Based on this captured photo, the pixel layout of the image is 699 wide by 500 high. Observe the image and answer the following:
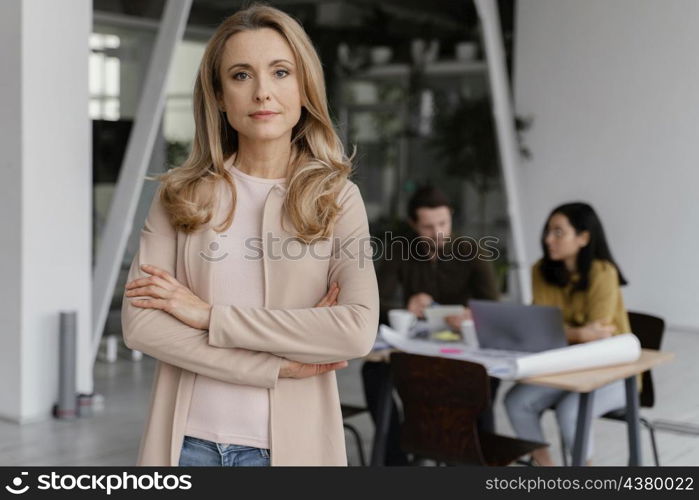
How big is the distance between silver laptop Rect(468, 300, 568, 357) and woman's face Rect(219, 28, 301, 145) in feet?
7.43

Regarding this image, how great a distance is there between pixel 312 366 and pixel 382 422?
7.84 feet

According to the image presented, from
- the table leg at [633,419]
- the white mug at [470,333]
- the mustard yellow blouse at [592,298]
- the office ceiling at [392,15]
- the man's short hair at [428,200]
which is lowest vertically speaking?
the table leg at [633,419]

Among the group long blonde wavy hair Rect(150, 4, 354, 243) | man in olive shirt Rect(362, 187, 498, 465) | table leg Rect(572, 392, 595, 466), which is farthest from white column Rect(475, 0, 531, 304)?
long blonde wavy hair Rect(150, 4, 354, 243)

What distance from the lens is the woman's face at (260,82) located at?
60.4 inches

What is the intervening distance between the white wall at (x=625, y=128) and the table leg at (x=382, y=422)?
15.4 feet

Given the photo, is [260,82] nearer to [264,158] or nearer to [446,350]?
[264,158]

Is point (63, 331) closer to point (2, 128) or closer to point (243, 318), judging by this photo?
point (2, 128)

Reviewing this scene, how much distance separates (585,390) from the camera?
130 inches

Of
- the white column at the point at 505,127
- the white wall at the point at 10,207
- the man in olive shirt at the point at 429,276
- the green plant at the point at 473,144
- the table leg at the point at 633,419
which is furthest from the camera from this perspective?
the green plant at the point at 473,144

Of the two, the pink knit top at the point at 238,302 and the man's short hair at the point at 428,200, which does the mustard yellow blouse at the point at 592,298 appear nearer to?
the man's short hair at the point at 428,200

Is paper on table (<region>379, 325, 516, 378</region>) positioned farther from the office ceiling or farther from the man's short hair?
the office ceiling

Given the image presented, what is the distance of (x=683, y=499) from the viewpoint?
2.88m

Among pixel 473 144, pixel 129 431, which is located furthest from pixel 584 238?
pixel 473 144

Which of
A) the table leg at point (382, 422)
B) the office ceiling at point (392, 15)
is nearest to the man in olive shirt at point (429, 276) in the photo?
the table leg at point (382, 422)
